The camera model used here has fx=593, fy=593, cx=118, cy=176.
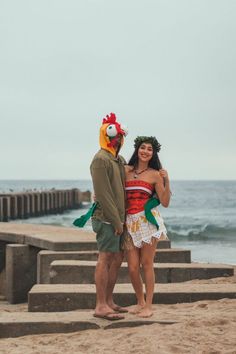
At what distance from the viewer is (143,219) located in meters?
4.89

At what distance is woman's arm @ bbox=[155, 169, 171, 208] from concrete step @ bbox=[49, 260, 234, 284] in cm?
214

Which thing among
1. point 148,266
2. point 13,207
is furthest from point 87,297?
point 13,207

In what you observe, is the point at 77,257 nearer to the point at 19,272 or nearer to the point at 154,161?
the point at 19,272

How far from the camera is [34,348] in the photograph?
4.43 m

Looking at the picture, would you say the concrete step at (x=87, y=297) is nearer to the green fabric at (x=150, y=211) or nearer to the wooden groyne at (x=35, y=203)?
the green fabric at (x=150, y=211)

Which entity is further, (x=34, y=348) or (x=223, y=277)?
(x=223, y=277)

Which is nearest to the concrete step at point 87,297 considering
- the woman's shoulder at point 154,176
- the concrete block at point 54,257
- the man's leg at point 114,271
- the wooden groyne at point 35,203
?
the man's leg at point 114,271

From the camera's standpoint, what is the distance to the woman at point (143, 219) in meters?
4.88

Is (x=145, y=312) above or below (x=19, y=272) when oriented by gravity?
above

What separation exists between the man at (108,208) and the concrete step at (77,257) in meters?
2.73

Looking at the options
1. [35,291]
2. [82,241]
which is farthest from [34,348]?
[82,241]

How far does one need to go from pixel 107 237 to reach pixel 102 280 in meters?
0.37

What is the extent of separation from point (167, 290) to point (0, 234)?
5197 mm

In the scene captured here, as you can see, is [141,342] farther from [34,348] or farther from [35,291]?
[35,291]
